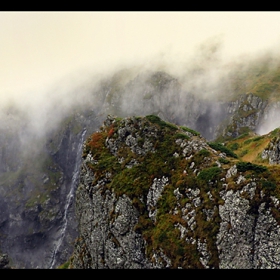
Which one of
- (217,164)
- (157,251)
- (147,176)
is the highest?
(217,164)

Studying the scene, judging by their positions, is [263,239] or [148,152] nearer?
[263,239]

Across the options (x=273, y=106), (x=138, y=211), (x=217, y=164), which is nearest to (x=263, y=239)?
(x=217, y=164)

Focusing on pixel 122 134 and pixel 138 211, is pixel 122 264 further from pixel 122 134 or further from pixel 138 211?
pixel 122 134
